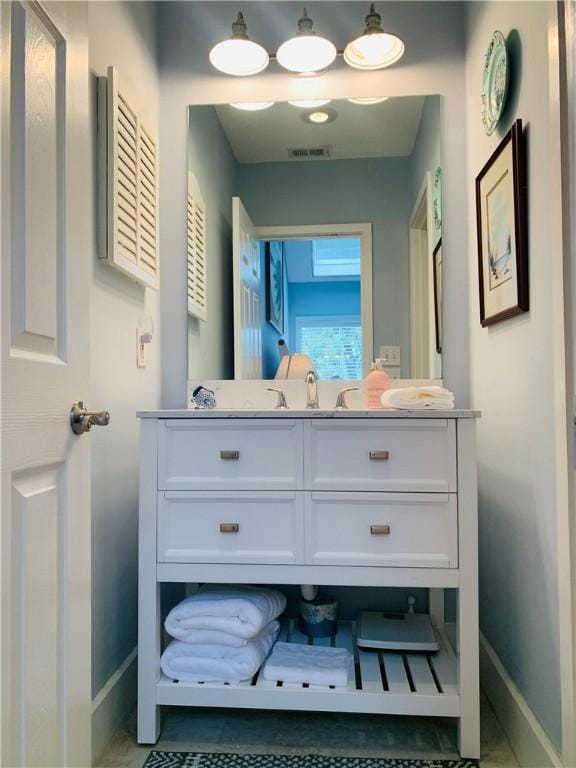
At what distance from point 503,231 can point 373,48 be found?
2.96 ft

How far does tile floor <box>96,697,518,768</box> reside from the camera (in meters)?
1.49

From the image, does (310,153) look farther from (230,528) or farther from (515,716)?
(515,716)

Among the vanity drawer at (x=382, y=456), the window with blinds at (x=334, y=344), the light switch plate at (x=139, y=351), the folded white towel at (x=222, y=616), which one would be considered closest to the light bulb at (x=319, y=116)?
the window with blinds at (x=334, y=344)

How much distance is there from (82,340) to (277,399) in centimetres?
107

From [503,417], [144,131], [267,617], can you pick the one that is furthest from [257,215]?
[267,617]

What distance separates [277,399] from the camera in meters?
2.07

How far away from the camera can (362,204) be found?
2.10m

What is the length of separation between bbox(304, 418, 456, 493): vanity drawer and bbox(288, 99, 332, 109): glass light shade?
1298 millimetres

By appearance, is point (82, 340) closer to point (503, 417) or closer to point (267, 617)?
point (267, 617)

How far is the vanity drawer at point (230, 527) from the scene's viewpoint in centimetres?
150

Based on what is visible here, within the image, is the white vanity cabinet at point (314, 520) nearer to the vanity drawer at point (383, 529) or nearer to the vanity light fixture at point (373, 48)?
the vanity drawer at point (383, 529)

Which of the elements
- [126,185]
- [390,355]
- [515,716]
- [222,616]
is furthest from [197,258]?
[515,716]

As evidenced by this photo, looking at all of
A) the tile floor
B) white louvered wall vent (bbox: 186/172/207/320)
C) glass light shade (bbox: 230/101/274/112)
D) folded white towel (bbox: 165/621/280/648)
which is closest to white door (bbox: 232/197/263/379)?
white louvered wall vent (bbox: 186/172/207/320)

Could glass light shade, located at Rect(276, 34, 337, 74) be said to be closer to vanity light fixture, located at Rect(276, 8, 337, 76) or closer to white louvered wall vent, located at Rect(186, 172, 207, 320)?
vanity light fixture, located at Rect(276, 8, 337, 76)
